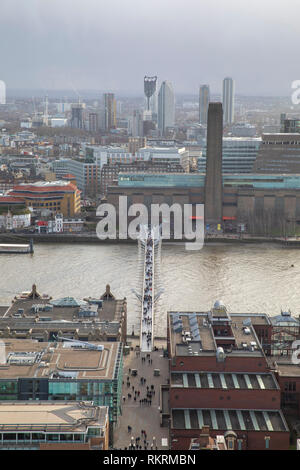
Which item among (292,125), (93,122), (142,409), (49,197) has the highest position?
(93,122)

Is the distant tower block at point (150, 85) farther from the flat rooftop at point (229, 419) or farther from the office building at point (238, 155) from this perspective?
the flat rooftop at point (229, 419)

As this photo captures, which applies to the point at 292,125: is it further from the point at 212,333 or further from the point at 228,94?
the point at 228,94

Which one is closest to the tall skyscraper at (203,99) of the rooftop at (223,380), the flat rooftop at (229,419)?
the rooftop at (223,380)

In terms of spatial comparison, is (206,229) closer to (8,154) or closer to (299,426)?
(299,426)

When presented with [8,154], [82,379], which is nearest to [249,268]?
[82,379]

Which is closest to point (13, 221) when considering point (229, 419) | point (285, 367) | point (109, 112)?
point (285, 367)

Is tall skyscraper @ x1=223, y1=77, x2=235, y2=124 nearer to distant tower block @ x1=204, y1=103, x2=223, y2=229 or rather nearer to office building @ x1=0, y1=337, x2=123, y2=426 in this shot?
distant tower block @ x1=204, y1=103, x2=223, y2=229

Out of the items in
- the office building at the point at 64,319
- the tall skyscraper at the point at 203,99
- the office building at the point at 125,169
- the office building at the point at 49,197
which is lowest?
the office building at the point at 64,319
